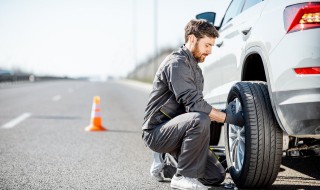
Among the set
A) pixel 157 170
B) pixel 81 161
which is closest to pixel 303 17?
pixel 157 170

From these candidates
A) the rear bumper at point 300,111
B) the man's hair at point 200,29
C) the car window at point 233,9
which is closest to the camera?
the rear bumper at point 300,111

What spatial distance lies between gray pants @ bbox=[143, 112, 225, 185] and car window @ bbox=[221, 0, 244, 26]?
5.51 feet

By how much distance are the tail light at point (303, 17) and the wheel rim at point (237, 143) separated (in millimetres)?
930

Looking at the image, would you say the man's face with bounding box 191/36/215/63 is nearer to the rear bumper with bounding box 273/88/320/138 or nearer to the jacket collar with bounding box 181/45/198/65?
the jacket collar with bounding box 181/45/198/65

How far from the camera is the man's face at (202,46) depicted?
379 cm

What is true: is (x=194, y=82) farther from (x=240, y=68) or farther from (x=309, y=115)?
(x=309, y=115)

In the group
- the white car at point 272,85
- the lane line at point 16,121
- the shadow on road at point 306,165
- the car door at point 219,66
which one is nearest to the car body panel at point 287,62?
the white car at point 272,85

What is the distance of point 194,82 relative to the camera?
3.78m

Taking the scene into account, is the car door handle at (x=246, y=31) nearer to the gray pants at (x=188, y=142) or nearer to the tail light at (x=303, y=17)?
the tail light at (x=303, y=17)

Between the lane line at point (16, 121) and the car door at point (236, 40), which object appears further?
the lane line at point (16, 121)

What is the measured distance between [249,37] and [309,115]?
3.35ft

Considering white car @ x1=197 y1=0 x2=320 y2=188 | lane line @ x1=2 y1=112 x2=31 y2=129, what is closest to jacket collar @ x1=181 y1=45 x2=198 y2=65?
white car @ x1=197 y1=0 x2=320 y2=188

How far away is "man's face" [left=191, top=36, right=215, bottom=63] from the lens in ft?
12.4

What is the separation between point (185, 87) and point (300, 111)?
960 millimetres
